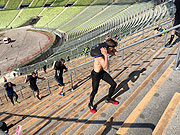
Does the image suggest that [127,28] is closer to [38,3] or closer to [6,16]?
[38,3]

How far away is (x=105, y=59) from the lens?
10.3ft

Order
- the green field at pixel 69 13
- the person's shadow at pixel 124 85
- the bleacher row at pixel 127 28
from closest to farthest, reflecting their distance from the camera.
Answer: the person's shadow at pixel 124 85, the bleacher row at pixel 127 28, the green field at pixel 69 13

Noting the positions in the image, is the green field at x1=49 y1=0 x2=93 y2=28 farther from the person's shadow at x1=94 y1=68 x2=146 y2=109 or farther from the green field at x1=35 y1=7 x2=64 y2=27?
the person's shadow at x1=94 y1=68 x2=146 y2=109

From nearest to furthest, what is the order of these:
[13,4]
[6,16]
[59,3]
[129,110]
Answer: [129,110]
[59,3]
[6,16]
[13,4]

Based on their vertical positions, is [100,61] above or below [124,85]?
above

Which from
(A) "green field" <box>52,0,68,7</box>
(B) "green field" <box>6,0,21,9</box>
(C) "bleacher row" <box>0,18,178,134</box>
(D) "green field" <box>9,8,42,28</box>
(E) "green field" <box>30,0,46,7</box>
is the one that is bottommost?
(C) "bleacher row" <box>0,18,178,134</box>

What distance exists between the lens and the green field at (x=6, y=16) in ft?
134

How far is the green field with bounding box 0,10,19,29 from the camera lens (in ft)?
134

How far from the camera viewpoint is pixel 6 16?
4219cm

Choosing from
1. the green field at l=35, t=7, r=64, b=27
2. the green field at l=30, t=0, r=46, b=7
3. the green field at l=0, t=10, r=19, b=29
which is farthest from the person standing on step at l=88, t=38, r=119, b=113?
the green field at l=30, t=0, r=46, b=7

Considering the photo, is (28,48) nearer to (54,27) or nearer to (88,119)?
(54,27)

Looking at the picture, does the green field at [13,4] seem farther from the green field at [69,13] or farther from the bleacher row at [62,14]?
the green field at [69,13]

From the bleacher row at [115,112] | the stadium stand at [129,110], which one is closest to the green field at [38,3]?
the bleacher row at [115,112]

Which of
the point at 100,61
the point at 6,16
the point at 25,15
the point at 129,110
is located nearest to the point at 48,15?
the point at 25,15
